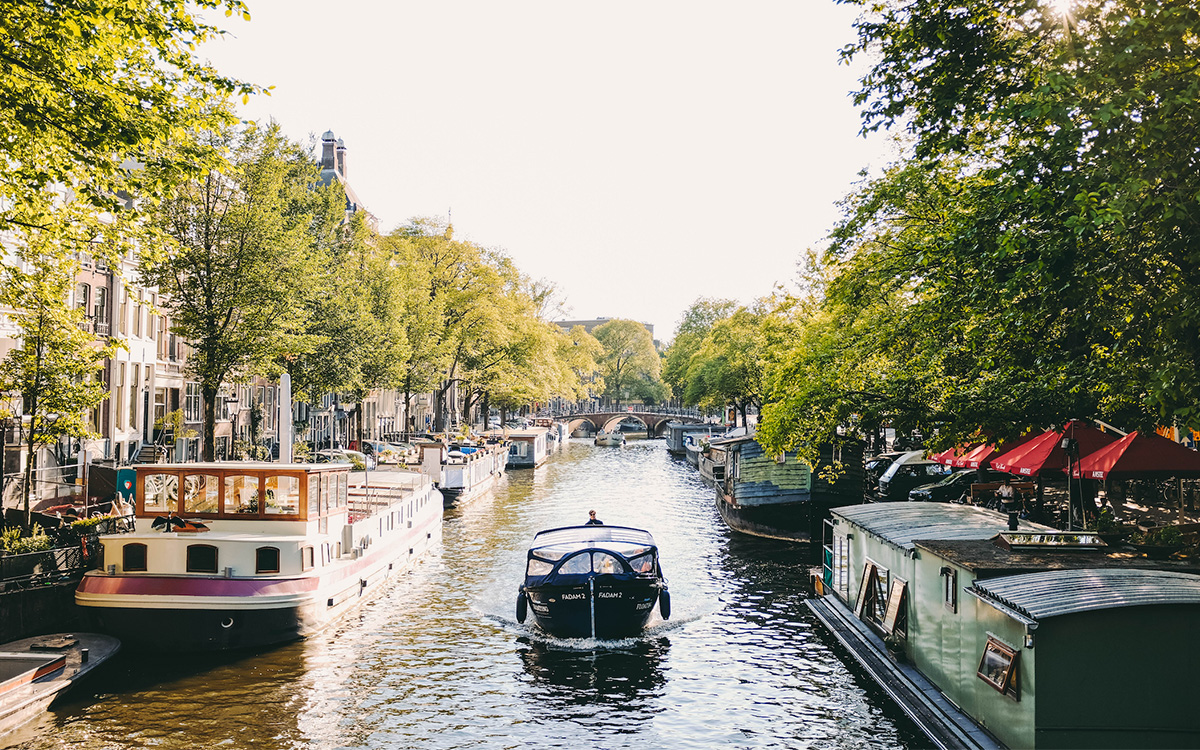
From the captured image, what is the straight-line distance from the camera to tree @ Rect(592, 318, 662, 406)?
15138 cm

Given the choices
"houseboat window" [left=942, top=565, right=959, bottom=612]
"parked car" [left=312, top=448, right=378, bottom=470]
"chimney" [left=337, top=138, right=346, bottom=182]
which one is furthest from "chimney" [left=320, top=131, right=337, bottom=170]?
"houseboat window" [left=942, top=565, right=959, bottom=612]

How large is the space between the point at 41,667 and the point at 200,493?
20.2 ft

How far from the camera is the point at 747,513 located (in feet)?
128

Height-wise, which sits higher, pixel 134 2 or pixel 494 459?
pixel 134 2

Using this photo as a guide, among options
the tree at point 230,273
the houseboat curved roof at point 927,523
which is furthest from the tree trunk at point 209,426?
the houseboat curved roof at point 927,523

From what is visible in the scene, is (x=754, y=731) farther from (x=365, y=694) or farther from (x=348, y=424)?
(x=348, y=424)

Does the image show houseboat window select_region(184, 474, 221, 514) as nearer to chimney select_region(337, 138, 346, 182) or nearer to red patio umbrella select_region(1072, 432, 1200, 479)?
red patio umbrella select_region(1072, 432, 1200, 479)

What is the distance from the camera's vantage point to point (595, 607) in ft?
72.4

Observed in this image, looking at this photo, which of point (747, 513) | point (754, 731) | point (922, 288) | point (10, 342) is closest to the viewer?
point (754, 731)

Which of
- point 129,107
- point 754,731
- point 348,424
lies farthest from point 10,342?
point 348,424

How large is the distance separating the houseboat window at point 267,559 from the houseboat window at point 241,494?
1.30m

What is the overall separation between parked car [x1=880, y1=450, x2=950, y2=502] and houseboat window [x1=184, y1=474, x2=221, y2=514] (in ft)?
87.7

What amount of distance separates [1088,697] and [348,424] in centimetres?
6516

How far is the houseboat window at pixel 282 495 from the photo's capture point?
2262cm
